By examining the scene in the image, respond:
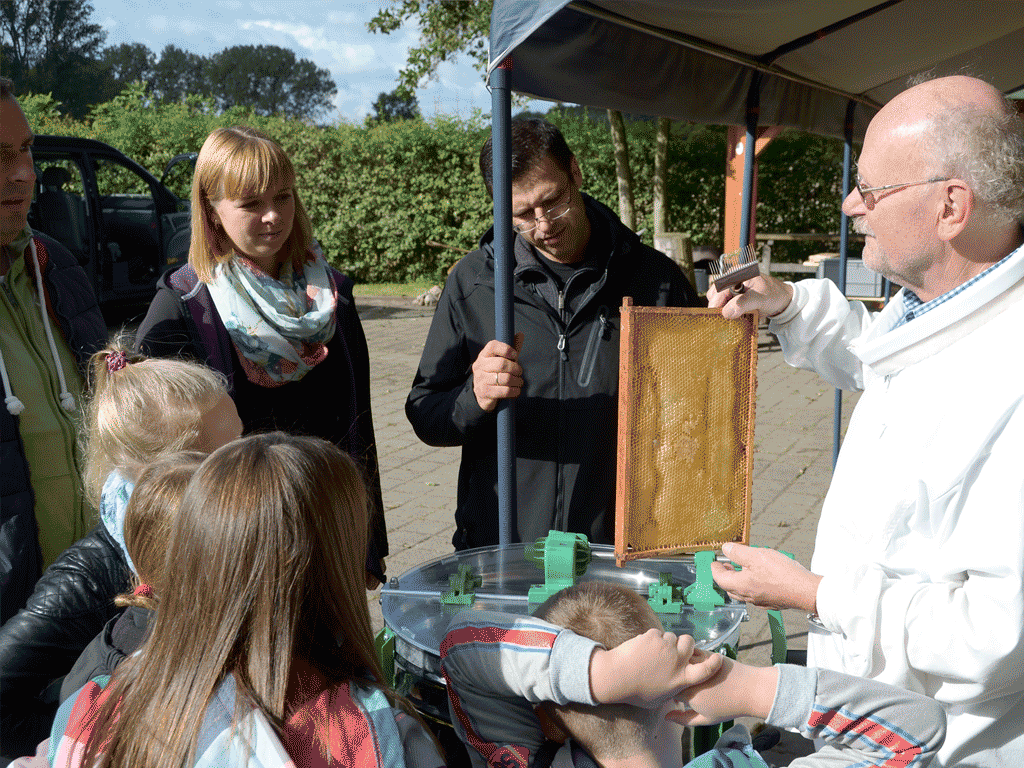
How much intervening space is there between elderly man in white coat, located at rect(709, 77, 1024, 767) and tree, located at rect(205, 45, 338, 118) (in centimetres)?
4135

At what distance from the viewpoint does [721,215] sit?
1343 cm

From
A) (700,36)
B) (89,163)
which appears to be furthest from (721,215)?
(700,36)

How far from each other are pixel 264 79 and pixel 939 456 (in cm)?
4712

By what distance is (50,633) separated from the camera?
1.53 m

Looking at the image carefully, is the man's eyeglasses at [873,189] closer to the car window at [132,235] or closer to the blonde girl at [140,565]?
the blonde girl at [140,565]

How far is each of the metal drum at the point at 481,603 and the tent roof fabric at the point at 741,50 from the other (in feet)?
3.98

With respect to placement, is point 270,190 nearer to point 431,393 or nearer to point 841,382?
point 431,393

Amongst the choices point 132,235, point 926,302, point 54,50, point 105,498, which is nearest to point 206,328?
point 105,498

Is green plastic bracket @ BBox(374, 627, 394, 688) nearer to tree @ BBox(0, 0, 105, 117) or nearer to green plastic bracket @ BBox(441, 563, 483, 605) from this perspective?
green plastic bracket @ BBox(441, 563, 483, 605)

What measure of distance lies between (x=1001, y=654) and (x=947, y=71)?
3.12 m

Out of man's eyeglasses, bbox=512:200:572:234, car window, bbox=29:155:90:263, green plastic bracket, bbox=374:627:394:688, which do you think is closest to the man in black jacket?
man's eyeglasses, bbox=512:200:572:234

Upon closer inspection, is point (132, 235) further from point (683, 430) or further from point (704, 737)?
point (704, 737)

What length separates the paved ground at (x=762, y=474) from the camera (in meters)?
4.21

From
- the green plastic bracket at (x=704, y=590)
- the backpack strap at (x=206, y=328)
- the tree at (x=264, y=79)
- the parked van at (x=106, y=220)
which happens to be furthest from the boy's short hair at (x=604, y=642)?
the tree at (x=264, y=79)
